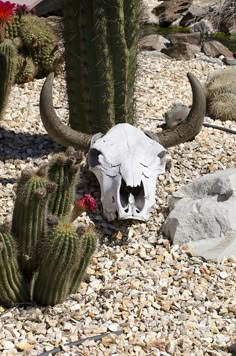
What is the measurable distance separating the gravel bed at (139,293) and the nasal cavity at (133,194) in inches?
9.1

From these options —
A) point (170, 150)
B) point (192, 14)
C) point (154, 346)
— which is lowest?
point (154, 346)

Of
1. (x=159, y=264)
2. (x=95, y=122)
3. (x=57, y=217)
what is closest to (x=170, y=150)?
(x=95, y=122)

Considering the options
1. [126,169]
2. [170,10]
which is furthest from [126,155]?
[170,10]

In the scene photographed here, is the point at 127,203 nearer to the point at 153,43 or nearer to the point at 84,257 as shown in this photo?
the point at 84,257

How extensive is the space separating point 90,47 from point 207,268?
1.67 meters

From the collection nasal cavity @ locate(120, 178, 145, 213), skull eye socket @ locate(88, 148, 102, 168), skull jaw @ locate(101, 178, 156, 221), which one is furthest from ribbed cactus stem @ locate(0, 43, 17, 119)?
nasal cavity @ locate(120, 178, 145, 213)

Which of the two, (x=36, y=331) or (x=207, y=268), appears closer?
(x=36, y=331)

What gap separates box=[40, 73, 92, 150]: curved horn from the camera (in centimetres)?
502

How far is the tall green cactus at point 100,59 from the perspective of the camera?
494cm

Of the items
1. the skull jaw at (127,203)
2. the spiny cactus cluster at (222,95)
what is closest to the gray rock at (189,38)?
the spiny cactus cluster at (222,95)

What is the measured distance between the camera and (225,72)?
6.81 metres

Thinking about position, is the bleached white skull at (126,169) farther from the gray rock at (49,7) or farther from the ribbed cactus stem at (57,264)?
the gray rock at (49,7)

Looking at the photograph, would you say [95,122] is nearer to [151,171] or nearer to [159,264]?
[151,171]

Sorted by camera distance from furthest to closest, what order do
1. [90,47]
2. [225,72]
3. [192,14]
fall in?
[192,14], [225,72], [90,47]
